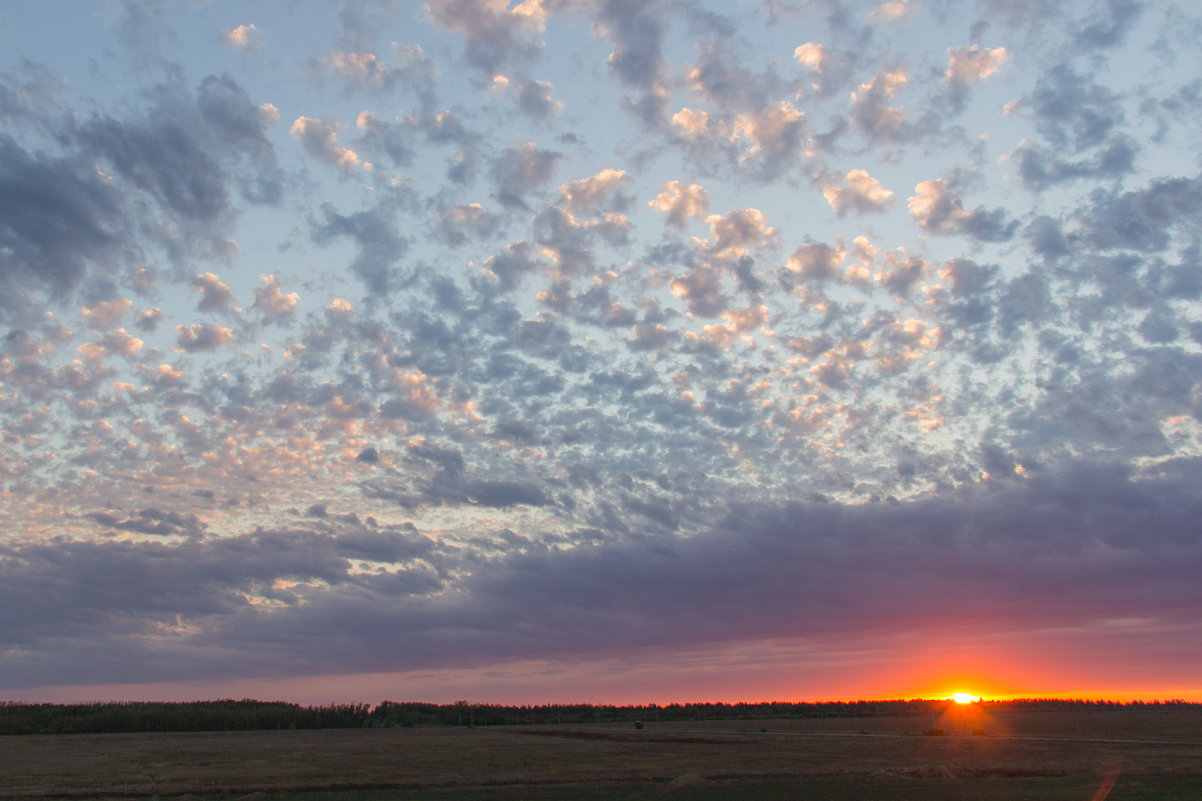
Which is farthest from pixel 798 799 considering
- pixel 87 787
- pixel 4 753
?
pixel 4 753

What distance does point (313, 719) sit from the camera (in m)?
116

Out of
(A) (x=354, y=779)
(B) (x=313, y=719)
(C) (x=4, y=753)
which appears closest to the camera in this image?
(A) (x=354, y=779)

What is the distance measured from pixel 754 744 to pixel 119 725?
85434 mm

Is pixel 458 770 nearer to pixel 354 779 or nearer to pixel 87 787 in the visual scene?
pixel 354 779

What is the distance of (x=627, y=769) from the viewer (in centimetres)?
4475

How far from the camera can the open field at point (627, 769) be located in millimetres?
34812

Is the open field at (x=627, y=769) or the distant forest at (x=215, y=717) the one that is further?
the distant forest at (x=215, y=717)

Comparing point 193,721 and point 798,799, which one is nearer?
point 798,799

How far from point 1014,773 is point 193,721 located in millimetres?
103617

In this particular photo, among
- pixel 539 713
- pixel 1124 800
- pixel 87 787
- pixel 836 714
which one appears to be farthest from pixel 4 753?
pixel 836 714

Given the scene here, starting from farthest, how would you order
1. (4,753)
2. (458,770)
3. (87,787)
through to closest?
(4,753)
(458,770)
(87,787)

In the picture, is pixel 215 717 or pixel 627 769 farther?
pixel 215 717

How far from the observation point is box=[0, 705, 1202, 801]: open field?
Result: 1371 inches

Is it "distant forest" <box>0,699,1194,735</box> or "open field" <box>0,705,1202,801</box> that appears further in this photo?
"distant forest" <box>0,699,1194,735</box>
